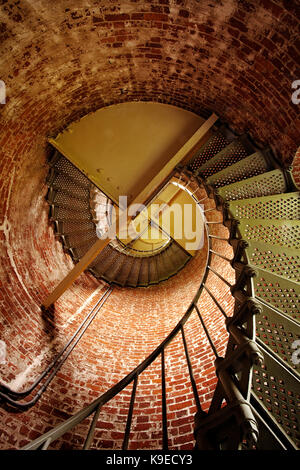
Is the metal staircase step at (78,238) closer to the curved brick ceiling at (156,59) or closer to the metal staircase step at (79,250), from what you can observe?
the metal staircase step at (79,250)

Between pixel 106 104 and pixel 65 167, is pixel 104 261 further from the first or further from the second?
pixel 106 104

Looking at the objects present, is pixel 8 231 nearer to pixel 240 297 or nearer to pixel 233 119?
pixel 240 297

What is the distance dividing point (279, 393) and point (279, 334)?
1.39 feet

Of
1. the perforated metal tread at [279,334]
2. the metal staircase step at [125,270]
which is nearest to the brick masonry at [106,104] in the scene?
the perforated metal tread at [279,334]

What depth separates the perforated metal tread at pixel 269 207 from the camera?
2721mm

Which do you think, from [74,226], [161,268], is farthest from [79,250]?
[161,268]

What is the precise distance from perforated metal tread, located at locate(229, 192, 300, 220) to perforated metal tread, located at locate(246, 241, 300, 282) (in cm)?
49

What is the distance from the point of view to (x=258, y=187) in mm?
2932

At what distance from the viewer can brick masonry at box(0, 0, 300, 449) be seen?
2.43 meters

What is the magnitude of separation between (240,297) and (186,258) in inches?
156

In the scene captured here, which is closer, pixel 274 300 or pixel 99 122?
pixel 274 300

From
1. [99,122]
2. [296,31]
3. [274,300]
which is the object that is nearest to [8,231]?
[99,122]

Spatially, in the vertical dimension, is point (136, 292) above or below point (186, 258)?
below

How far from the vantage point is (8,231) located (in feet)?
10.9
